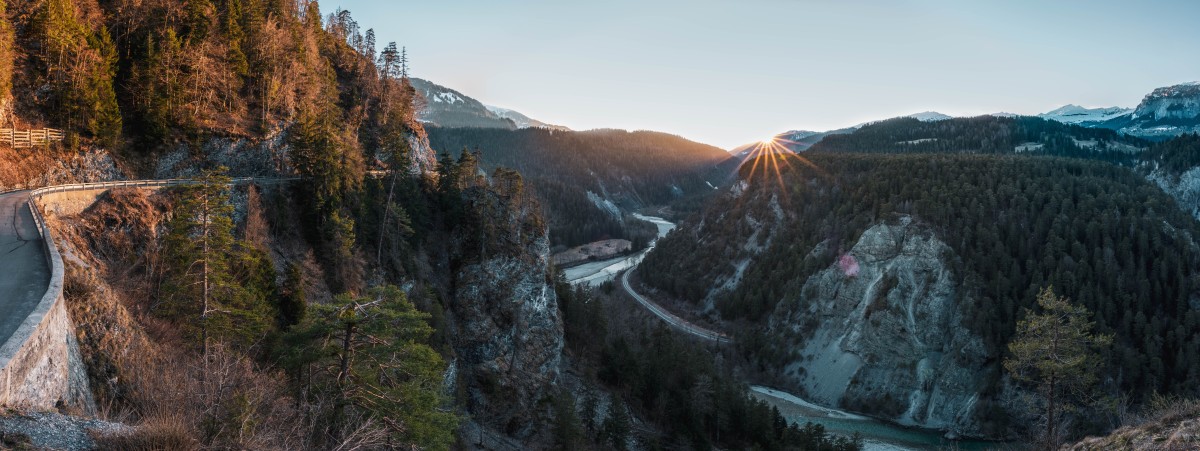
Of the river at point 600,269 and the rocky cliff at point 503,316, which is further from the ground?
the rocky cliff at point 503,316

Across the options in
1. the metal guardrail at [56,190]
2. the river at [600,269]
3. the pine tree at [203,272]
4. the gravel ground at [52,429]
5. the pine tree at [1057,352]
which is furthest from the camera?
the river at [600,269]

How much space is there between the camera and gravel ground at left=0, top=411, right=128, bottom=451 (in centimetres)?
1009

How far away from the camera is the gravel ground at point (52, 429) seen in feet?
33.1

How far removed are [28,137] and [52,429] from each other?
27442 mm

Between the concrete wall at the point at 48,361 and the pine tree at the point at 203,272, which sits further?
the pine tree at the point at 203,272

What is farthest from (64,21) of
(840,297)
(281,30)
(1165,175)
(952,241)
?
(1165,175)

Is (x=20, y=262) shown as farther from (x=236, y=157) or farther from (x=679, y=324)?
(x=679, y=324)

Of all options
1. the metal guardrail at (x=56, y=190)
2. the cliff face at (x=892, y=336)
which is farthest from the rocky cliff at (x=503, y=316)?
the cliff face at (x=892, y=336)

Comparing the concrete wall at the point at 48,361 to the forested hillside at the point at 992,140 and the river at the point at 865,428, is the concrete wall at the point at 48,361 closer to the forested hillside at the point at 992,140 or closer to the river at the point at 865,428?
the river at the point at 865,428

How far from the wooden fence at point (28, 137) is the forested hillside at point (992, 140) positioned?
15722 cm

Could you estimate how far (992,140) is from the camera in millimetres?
157875

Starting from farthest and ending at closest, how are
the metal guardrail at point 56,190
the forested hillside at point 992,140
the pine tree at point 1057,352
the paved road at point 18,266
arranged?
the forested hillside at point 992,140, the pine tree at point 1057,352, the metal guardrail at point 56,190, the paved road at point 18,266

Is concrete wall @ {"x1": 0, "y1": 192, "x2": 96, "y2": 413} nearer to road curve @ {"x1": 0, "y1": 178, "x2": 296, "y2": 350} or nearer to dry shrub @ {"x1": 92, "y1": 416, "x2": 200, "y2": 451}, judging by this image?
road curve @ {"x1": 0, "y1": 178, "x2": 296, "y2": 350}

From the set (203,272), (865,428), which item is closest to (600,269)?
(865,428)
